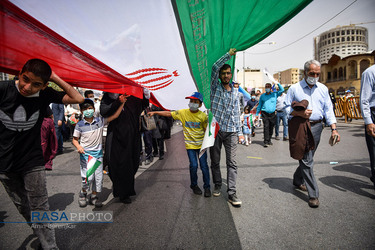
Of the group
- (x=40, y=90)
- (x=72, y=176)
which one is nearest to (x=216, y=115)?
(x=40, y=90)

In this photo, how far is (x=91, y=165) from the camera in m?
3.29

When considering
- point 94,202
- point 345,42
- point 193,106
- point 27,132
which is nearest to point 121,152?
point 94,202

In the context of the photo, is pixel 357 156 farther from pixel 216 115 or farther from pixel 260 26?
pixel 260 26

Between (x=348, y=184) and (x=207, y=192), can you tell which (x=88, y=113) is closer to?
(x=207, y=192)

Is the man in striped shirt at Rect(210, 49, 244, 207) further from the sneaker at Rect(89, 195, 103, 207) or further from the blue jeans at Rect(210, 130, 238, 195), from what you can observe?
the sneaker at Rect(89, 195, 103, 207)

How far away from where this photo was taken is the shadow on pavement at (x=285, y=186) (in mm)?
3473

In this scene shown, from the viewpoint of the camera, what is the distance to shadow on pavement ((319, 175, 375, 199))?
11.6 feet

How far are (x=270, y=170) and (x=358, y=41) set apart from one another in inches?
4812

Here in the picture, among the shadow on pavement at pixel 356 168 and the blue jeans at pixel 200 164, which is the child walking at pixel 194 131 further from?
the shadow on pavement at pixel 356 168

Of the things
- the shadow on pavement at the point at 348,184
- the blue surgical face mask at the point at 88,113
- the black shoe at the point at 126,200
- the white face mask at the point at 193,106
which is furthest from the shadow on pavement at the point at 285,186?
the blue surgical face mask at the point at 88,113

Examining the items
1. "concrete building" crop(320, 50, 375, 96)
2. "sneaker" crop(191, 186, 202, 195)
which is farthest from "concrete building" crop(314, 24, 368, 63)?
"sneaker" crop(191, 186, 202, 195)

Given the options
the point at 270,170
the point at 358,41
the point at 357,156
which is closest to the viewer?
the point at 270,170

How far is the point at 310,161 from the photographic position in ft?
10.4

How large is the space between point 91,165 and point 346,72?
58571mm
